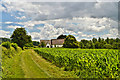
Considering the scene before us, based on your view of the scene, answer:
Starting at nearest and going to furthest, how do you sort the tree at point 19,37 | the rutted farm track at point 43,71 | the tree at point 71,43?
1. the rutted farm track at point 43,71
2. the tree at point 19,37
3. the tree at point 71,43

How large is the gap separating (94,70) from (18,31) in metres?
47.8

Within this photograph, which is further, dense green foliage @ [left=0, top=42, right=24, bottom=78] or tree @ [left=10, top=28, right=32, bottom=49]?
tree @ [left=10, top=28, right=32, bottom=49]

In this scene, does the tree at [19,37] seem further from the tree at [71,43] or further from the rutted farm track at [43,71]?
the rutted farm track at [43,71]

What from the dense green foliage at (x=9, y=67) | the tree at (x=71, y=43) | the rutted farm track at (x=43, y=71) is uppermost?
the tree at (x=71, y=43)

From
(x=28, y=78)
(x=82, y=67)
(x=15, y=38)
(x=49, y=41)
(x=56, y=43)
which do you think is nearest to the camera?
(x=28, y=78)

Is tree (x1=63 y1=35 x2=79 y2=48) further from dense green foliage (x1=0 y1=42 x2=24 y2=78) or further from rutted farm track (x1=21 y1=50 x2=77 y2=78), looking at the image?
rutted farm track (x1=21 y1=50 x2=77 y2=78)

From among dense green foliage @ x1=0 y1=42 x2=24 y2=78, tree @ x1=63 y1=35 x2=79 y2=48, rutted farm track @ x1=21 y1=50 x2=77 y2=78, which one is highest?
tree @ x1=63 y1=35 x2=79 y2=48

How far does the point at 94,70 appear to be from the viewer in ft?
30.4

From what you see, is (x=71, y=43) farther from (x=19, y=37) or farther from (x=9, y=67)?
(x=9, y=67)

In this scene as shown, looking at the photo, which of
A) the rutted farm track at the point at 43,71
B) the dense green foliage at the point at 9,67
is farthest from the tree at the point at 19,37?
the rutted farm track at the point at 43,71

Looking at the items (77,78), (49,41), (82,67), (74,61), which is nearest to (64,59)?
(74,61)

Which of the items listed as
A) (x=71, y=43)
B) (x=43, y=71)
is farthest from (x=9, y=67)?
(x=71, y=43)

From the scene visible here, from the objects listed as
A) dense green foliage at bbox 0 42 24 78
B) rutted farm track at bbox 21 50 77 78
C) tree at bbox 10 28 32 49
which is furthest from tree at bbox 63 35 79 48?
rutted farm track at bbox 21 50 77 78

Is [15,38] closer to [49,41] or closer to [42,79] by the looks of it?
[49,41]
